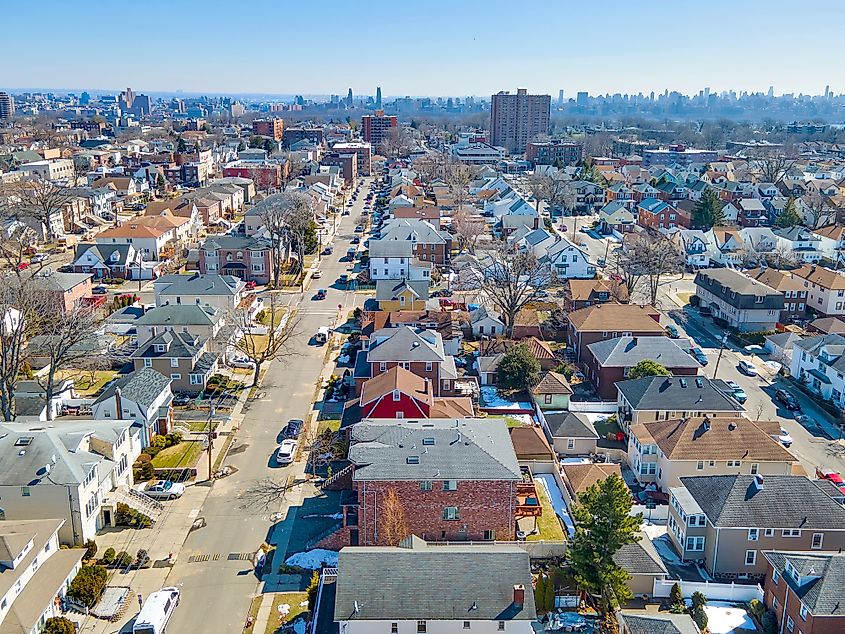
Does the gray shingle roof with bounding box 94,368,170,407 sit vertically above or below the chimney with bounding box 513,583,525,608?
above

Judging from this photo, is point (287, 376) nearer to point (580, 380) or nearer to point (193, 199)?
point (580, 380)

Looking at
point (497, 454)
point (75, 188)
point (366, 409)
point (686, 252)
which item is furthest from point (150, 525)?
point (75, 188)

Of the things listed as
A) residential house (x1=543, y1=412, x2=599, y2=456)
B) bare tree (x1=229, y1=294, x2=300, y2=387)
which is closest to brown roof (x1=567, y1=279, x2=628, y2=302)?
residential house (x1=543, y1=412, x2=599, y2=456)

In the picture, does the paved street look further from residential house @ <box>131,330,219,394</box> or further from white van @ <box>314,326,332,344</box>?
white van @ <box>314,326,332,344</box>

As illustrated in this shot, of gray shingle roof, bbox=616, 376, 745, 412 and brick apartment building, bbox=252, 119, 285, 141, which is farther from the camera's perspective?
brick apartment building, bbox=252, 119, 285, 141

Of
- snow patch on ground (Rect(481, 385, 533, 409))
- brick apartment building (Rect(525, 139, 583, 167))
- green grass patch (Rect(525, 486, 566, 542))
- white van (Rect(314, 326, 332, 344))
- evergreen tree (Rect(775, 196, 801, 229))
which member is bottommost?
green grass patch (Rect(525, 486, 566, 542))

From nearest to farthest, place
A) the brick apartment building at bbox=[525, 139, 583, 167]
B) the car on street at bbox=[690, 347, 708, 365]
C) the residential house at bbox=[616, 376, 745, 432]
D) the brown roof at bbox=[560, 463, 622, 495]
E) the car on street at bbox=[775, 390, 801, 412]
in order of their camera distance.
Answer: the brown roof at bbox=[560, 463, 622, 495] < the residential house at bbox=[616, 376, 745, 432] < the car on street at bbox=[775, 390, 801, 412] < the car on street at bbox=[690, 347, 708, 365] < the brick apartment building at bbox=[525, 139, 583, 167]
